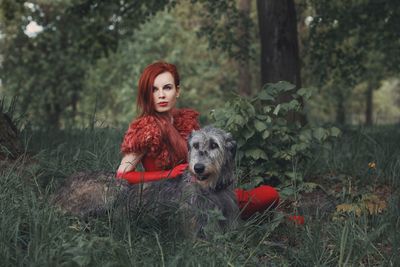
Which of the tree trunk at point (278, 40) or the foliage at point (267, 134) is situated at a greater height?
the tree trunk at point (278, 40)

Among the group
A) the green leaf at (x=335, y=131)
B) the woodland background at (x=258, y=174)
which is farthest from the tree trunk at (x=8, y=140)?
the green leaf at (x=335, y=131)

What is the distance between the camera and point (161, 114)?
187 inches

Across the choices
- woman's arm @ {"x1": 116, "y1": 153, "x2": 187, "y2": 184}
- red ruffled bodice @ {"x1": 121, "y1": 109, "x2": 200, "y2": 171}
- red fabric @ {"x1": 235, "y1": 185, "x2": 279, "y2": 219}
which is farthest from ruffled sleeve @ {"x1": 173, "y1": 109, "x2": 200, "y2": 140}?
red fabric @ {"x1": 235, "y1": 185, "x2": 279, "y2": 219}

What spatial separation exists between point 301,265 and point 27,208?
1.93 meters

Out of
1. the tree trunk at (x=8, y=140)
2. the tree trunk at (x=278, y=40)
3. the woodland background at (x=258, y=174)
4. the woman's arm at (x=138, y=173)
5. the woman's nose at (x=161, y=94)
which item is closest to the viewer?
the woodland background at (x=258, y=174)

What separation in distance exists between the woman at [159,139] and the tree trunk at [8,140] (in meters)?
1.64

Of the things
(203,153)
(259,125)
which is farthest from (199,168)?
(259,125)

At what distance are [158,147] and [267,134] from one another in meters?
1.55

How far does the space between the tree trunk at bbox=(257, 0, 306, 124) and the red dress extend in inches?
155

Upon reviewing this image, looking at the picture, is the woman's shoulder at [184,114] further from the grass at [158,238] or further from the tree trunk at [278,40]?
the tree trunk at [278,40]

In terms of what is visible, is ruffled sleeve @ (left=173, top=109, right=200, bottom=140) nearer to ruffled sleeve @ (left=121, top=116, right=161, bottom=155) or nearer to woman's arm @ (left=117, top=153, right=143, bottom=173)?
ruffled sleeve @ (left=121, top=116, right=161, bottom=155)

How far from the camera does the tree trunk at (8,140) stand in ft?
18.3

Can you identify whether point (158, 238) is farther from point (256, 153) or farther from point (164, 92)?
point (256, 153)

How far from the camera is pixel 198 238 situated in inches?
151
